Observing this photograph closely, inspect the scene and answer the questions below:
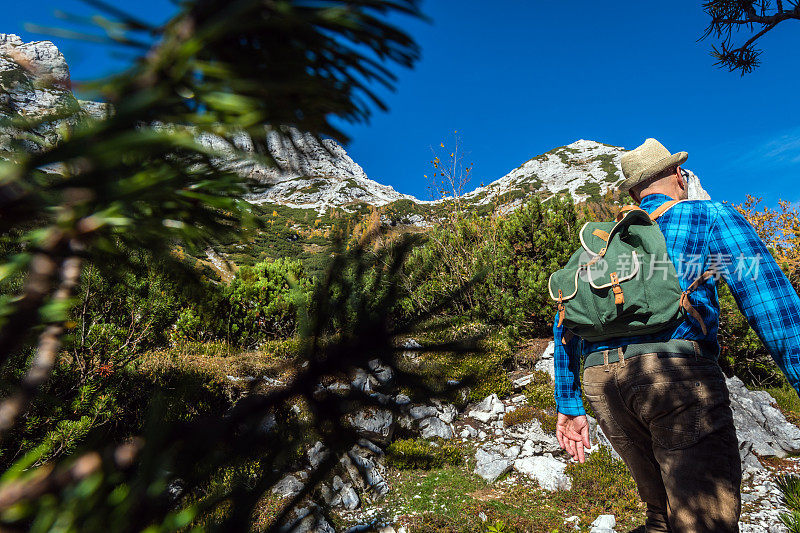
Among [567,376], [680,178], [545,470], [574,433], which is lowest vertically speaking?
[545,470]

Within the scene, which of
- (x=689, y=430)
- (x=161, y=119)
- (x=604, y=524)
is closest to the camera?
(x=161, y=119)

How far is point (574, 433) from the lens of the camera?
7.02ft

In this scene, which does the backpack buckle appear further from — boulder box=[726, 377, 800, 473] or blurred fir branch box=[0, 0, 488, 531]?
boulder box=[726, 377, 800, 473]

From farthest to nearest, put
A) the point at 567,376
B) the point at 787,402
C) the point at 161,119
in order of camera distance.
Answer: the point at 787,402 < the point at 567,376 < the point at 161,119

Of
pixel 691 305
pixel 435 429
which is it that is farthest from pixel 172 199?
pixel 435 429

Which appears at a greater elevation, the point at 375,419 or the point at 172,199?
the point at 172,199

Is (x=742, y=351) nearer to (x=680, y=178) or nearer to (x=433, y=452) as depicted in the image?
(x=433, y=452)

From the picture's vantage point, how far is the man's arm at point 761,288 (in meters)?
1.51

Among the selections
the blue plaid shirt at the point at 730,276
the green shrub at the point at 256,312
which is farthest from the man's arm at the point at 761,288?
the green shrub at the point at 256,312

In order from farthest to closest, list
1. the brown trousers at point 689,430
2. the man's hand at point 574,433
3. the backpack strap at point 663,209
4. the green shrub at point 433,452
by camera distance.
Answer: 1. the green shrub at point 433,452
2. the man's hand at point 574,433
3. the backpack strap at point 663,209
4. the brown trousers at point 689,430

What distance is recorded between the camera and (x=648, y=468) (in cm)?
187

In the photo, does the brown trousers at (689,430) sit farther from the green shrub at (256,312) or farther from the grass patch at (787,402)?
the grass patch at (787,402)

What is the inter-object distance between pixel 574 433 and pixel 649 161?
145cm

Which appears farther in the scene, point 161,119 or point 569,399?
point 569,399
